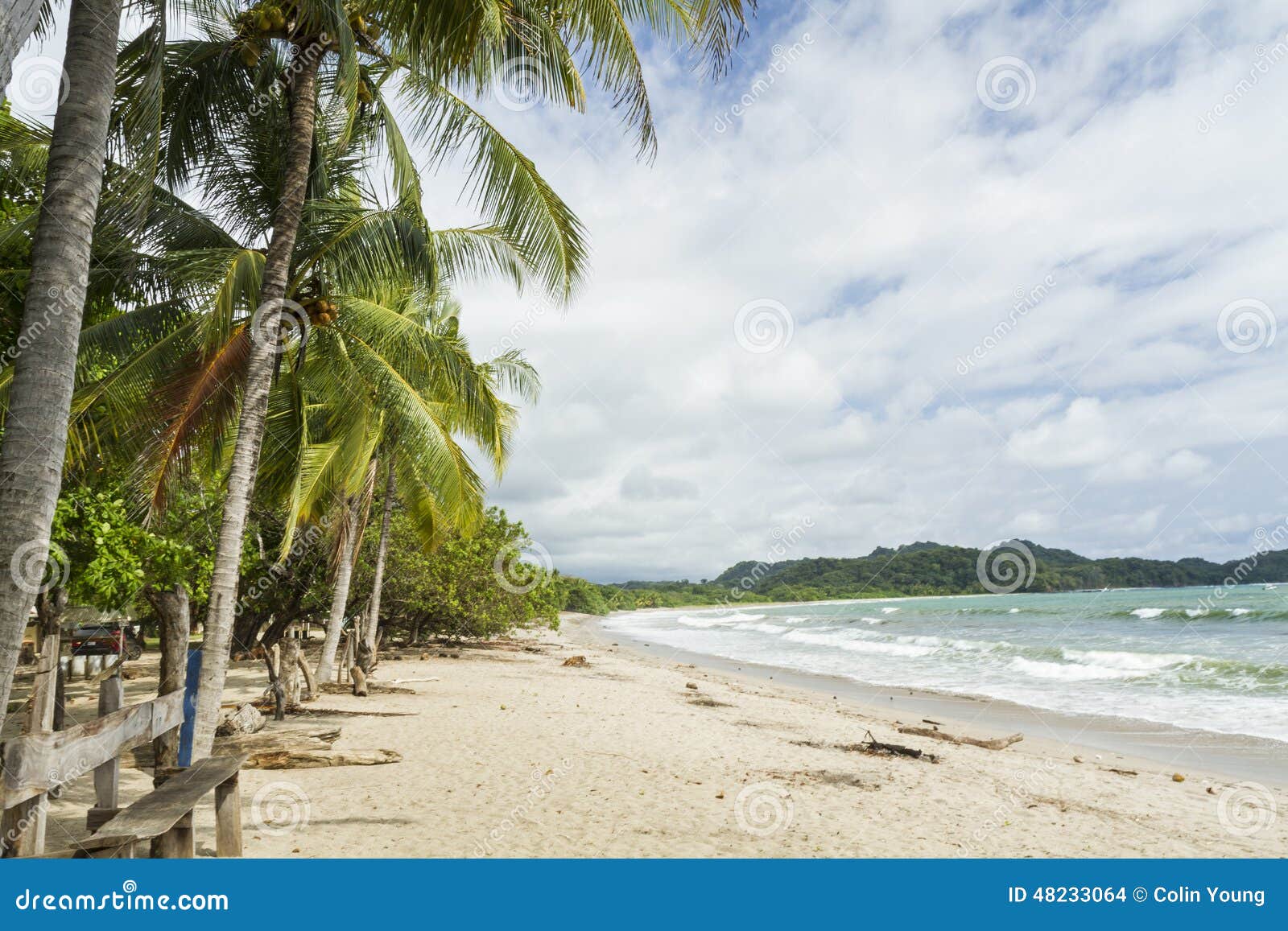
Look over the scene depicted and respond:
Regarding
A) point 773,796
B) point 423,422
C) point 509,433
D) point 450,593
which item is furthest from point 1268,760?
point 450,593

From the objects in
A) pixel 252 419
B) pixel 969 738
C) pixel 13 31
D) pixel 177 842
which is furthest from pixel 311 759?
pixel 969 738

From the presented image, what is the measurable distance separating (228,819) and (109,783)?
71cm

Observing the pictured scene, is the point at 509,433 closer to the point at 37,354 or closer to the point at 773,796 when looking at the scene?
the point at 773,796

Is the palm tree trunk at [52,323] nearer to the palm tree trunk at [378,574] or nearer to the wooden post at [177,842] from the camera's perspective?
the wooden post at [177,842]

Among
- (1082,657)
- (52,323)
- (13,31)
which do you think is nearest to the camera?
(13,31)

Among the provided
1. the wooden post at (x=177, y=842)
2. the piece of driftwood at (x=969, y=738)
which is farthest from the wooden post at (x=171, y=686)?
the piece of driftwood at (x=969, y=738)

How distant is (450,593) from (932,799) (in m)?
17.1

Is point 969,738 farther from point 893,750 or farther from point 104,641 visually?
point 104,641

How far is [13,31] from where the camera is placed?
8.76ft

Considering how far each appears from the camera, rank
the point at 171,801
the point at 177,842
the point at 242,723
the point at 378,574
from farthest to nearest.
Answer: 1. the point at 378,574
2. the point at 242,723
3. the point at 177,842
4. the point at 171,801

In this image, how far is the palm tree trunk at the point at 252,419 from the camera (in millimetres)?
6246

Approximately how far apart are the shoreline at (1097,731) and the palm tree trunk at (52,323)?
1210 cm

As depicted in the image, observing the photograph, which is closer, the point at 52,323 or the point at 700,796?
the point at 52,323

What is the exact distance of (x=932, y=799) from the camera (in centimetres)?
803
